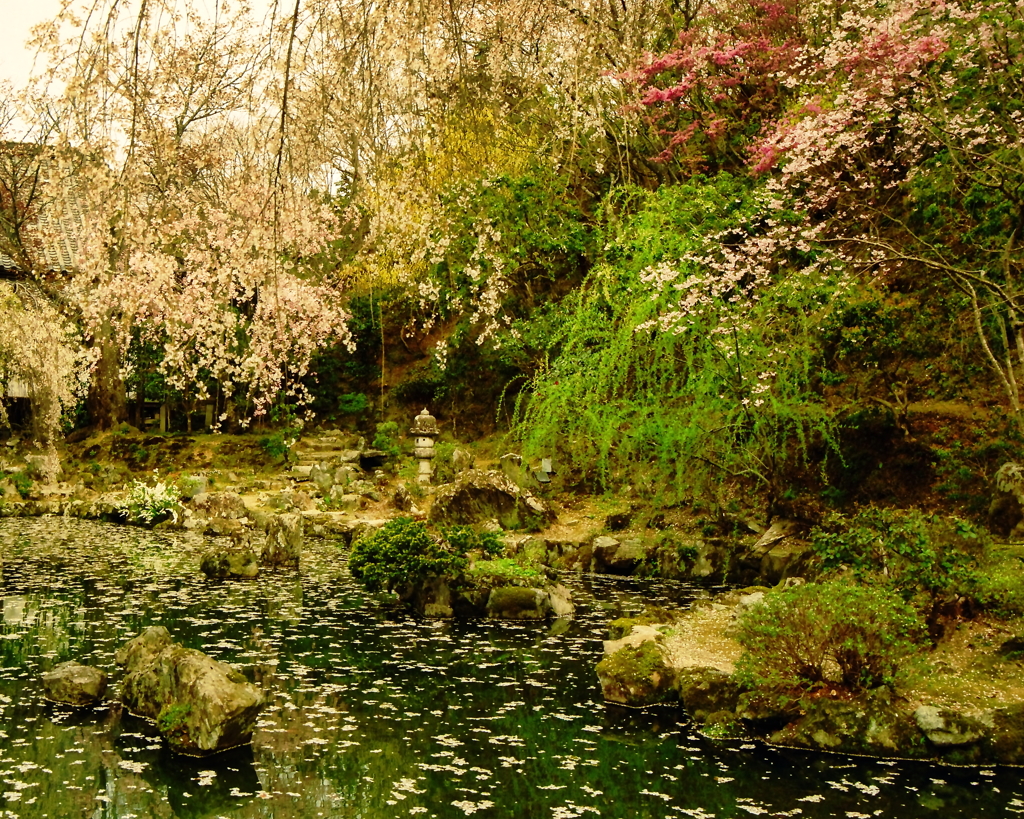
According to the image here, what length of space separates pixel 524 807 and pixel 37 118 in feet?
18.0

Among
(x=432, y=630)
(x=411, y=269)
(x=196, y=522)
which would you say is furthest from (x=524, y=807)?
(x=411, y=269)

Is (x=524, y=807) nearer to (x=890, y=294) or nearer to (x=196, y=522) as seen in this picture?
(x=890, y=294)

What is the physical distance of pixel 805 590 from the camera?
7492 mm

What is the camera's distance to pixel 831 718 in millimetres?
6891

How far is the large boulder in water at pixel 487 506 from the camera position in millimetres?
15797

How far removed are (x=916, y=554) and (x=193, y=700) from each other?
6246mm

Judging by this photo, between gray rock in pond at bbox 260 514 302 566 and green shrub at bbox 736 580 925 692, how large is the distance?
28.7 ft

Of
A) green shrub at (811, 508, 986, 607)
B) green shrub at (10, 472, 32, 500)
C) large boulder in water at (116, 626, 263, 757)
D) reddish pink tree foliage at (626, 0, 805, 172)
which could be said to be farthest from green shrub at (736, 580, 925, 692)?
green shrub at (10, 472, 32, 500)

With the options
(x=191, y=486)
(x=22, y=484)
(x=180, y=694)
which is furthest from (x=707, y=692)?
(x=22, y=484)

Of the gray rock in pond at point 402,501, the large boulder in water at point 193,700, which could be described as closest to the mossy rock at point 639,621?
the large boulder in water at point 193,700

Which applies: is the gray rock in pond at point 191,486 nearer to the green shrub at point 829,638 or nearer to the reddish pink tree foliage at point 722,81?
the reddish pink tree foliage at point 722,81

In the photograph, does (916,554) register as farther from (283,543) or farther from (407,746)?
(283,543)

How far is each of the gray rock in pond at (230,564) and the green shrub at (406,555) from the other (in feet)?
7.40

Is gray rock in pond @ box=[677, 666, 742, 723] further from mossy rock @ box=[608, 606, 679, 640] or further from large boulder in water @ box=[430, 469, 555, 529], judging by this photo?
large boulder in water @ box=[430, 469, 555, 529]
